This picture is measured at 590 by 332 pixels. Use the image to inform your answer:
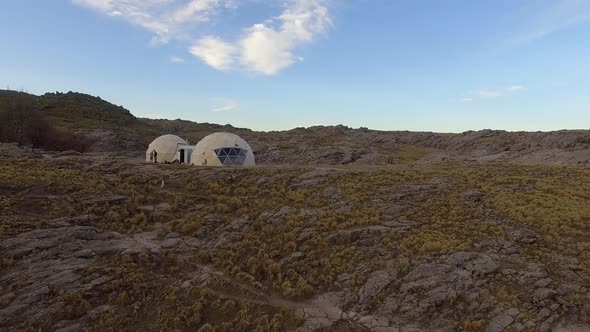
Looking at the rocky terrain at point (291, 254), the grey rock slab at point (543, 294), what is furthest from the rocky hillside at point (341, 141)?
the grey rock slab at point (543, 294)

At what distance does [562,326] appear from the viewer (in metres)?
13.8

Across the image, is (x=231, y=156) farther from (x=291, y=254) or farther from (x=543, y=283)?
(x=543, y=283)

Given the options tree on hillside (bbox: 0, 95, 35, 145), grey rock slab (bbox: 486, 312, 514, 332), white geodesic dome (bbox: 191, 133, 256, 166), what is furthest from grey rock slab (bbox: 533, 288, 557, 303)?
tree on hillside (bbox: 0, 95, 35, 145)

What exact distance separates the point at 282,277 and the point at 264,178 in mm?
13975

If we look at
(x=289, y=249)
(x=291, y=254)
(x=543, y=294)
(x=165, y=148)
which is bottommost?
(x=543, y=294)

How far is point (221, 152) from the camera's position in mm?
42125

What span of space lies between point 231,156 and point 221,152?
3.65 ft

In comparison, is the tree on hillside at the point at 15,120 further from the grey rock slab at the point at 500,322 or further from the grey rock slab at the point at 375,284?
the grey rock slab at the point at 500,322

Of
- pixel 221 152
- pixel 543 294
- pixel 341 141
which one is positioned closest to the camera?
pixel 543 294

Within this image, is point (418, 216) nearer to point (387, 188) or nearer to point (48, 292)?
point (387, 188)

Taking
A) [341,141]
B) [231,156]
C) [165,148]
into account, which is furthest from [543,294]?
[341,141]

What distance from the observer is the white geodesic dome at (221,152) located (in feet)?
137

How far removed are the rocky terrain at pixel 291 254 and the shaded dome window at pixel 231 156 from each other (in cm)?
1248

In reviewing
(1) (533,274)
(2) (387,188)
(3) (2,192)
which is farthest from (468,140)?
(3) (2,192)
